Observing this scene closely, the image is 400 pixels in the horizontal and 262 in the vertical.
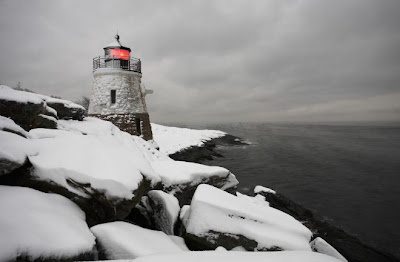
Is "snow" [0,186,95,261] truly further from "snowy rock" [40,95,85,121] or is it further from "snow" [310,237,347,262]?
"snowy rock" [40,95,85,121]

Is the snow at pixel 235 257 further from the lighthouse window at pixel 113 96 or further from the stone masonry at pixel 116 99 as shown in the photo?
the lighthouse window at pixel 113 96

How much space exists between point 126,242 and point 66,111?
8145 mm

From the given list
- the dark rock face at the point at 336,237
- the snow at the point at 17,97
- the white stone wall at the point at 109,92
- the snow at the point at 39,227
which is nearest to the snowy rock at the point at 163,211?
the snow at the point at 39,227

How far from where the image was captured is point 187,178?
6.50 meters

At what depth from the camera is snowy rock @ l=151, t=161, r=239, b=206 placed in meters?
6.27

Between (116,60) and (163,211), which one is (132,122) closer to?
(116,60)

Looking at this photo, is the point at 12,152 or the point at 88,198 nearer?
the point at 12,152

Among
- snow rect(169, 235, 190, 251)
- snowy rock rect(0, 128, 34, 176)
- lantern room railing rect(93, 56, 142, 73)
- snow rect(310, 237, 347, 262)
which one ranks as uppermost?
lantern room railing rect(93, 56, 142, 73)

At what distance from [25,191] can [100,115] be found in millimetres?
13833

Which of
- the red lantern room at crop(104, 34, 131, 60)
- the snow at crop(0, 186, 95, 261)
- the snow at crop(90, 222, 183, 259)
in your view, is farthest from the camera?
the red lantern room at crop(104, 34, 131, 60)

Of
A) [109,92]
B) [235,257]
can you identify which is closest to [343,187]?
[235,257]

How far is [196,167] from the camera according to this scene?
7.22 metres

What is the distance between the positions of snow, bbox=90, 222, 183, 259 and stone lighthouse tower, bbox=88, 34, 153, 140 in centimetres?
1347

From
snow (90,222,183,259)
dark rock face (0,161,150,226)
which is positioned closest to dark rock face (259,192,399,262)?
snow (90,222,183,259)
